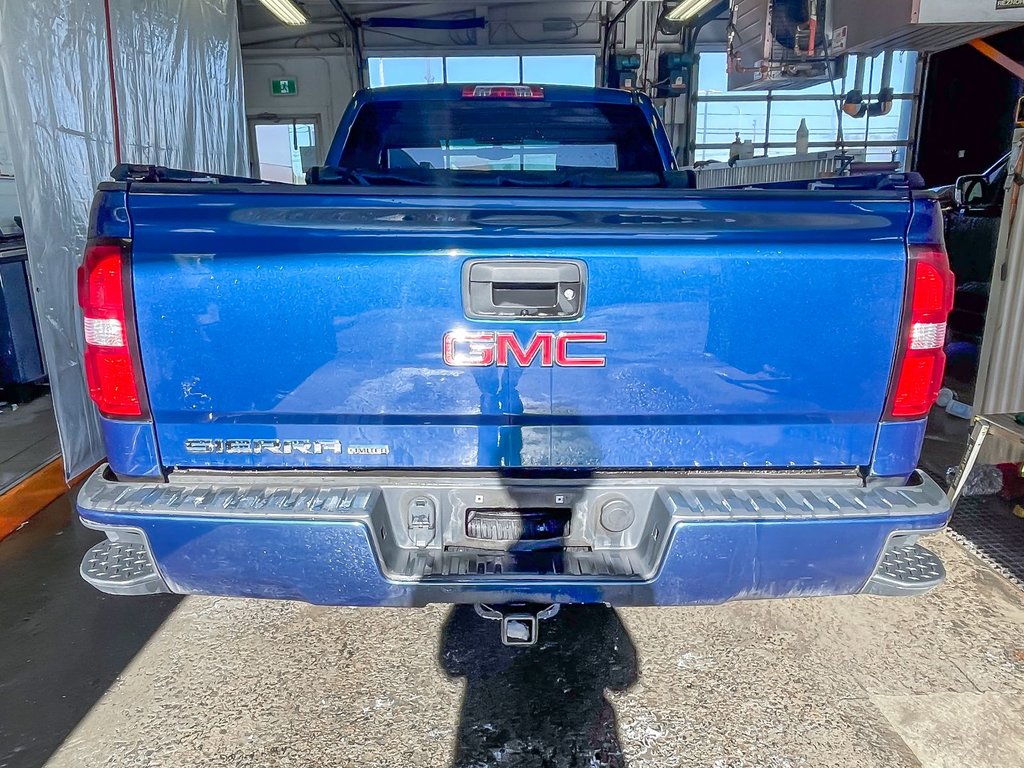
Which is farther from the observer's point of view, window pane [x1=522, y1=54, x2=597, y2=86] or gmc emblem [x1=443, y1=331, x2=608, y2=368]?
window pane [x1=522, y1=54, x2=597, y2=86]

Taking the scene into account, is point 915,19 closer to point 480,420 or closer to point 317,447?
point 480,420

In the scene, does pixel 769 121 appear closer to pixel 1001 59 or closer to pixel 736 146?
pixel 736 146

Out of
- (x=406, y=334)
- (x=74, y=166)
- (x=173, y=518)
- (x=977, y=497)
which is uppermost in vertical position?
(x=74, y=166)

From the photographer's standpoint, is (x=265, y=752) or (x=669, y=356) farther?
(x=265, y=752)

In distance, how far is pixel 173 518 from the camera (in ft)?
6.03

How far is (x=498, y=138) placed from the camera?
3816 mm

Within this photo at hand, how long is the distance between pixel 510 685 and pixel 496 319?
136cm

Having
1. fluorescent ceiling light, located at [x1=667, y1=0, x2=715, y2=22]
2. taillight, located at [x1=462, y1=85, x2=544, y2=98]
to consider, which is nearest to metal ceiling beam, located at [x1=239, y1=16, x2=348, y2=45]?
fluorescent ceiling light, located at [x1=667, y1=0, x2=715, y2=22]

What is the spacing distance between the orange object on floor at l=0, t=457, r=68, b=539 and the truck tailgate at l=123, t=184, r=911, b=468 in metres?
2.57

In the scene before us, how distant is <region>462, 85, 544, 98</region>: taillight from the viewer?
144 inches

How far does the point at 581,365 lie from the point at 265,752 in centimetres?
153

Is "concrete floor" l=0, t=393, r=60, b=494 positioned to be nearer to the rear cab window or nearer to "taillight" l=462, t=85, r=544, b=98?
the rear cab window

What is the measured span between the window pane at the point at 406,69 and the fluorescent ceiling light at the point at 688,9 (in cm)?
440

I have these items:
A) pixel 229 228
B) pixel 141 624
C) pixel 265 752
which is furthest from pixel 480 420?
pixel 141 624
